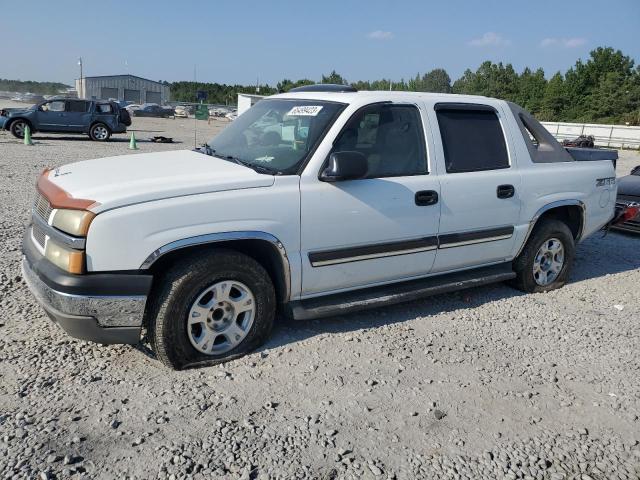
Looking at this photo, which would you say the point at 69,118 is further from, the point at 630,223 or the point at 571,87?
the point at 571,87

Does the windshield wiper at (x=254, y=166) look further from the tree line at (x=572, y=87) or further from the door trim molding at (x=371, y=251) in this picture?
the tree line at (x=572, y=87)

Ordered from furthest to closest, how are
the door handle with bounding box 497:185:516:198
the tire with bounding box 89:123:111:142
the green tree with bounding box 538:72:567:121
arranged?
the green tree with bounding box 538:72:567:121, the tire with bounding box 89:123:111:142, the door handle with bounding box 497:185:516:198

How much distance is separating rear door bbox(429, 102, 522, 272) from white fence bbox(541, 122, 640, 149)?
3808 centimetres

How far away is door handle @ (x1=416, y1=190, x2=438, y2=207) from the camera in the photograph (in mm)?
4154

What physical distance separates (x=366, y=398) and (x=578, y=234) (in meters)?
3.51

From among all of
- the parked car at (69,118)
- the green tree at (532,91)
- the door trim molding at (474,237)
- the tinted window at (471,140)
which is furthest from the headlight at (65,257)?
the green tree at (532,91)

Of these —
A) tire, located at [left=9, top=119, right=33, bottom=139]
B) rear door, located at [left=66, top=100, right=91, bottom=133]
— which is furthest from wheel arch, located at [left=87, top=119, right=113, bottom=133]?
tire, located at [left=9, top=119, right=33, bottom=139]

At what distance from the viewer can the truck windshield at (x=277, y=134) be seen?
3.85 meters

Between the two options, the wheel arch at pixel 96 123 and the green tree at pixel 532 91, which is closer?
the wheel arch at pixel 96 123

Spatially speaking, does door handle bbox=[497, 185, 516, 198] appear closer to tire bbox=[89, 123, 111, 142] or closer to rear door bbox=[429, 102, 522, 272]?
rear door bbox=[429, 102, 522, 272]

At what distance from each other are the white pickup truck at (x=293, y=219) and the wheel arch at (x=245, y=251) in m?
0.01

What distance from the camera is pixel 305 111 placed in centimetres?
419

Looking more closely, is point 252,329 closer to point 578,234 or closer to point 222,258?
point 222,258

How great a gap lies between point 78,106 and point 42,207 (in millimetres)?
19906
